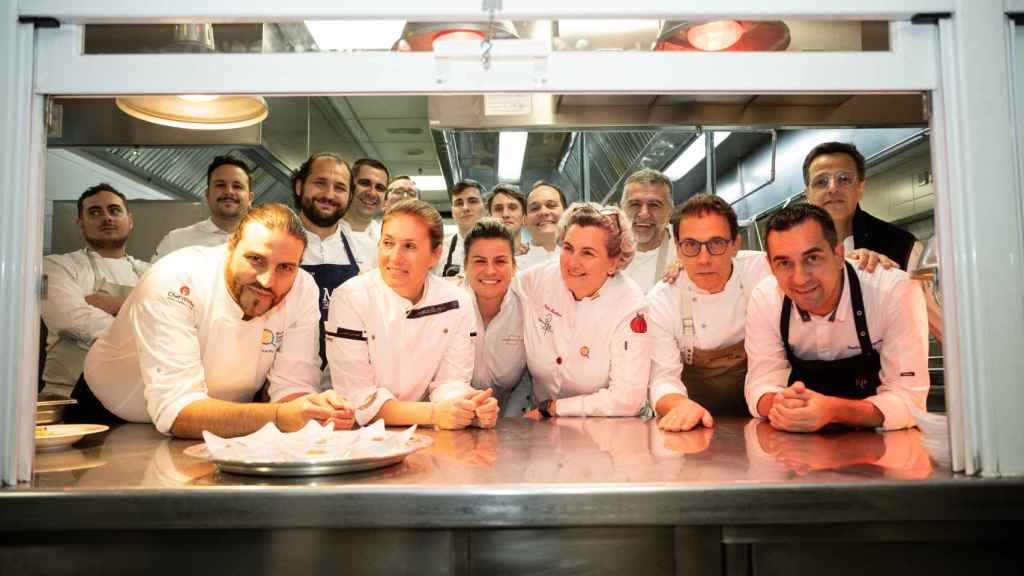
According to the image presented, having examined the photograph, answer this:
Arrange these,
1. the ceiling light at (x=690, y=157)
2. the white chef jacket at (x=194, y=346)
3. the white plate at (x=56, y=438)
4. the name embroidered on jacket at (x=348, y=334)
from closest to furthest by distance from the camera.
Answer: the white plate at (x=56, y=438)
the white chef jacket at (x=194, y=346)
the name embroidered on jacket at (x=348, y=334)
the ceiling light at (x=690, y=157)

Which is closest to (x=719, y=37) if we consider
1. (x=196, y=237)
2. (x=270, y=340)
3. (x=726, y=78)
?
(x=726, y=78)

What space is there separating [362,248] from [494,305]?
2.89 ft

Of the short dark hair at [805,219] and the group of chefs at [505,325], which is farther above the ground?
the short dark hair at [805,219]

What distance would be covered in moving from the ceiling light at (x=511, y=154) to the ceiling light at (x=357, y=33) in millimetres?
2240

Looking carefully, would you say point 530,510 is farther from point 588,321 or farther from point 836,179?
point 836,179

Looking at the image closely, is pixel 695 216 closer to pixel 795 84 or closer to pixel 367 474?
pixel 795 84

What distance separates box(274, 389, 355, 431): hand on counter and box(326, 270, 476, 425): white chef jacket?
472 mm

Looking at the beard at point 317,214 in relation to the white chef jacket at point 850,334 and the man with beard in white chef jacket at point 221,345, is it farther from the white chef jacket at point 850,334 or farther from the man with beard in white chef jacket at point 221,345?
the white chef jacket at point 850,334

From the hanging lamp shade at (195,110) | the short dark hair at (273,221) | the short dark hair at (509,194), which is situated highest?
the short dark hair at (509,194)

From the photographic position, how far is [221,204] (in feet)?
10.6

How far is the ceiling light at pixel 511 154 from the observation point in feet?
12.5

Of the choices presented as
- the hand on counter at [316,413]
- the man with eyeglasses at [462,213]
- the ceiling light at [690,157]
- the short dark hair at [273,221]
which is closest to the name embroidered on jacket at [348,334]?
the short dark hair at [273,221]

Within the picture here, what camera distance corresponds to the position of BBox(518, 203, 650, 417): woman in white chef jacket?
2.21 meters

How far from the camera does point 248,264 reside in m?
1.79
